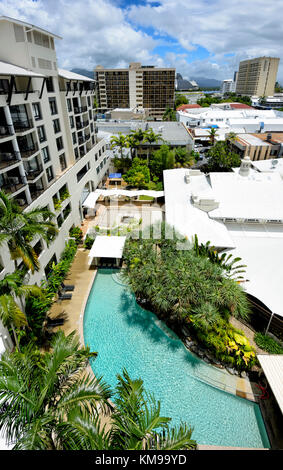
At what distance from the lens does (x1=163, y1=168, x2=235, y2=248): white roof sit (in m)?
24.1

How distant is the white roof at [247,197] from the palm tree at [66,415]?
69.1 feet

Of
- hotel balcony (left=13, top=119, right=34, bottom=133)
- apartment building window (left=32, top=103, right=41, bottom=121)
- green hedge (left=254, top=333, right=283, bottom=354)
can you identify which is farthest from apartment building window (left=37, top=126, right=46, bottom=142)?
green hedge (left=254, top=333, right=283, bottom=354)

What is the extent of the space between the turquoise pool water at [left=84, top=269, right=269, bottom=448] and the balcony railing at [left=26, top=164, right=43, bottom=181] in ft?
38.0

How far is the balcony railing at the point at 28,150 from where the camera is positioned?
68.1 ft

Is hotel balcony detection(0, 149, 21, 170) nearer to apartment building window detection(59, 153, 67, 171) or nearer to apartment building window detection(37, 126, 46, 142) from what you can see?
apartment building window detection(37, 126, 46, 142)

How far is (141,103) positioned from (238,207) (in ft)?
377

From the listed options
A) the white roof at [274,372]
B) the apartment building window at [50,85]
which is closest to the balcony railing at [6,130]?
the apartment building window at [50,85]

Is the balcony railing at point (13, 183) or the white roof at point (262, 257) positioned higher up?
the balcony railing at point (13, 183)

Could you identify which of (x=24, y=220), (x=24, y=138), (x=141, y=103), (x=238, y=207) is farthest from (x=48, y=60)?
(x=141, y=103)

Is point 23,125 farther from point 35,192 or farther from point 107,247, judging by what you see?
point 107,247

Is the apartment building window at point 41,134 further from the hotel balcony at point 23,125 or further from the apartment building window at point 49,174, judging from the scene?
the apartment building window at point 49,174

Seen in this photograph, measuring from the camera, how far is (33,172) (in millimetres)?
22203

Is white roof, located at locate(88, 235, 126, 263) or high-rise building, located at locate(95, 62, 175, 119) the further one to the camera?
high-rise building, located at locate(95, 62, 175, 119)
